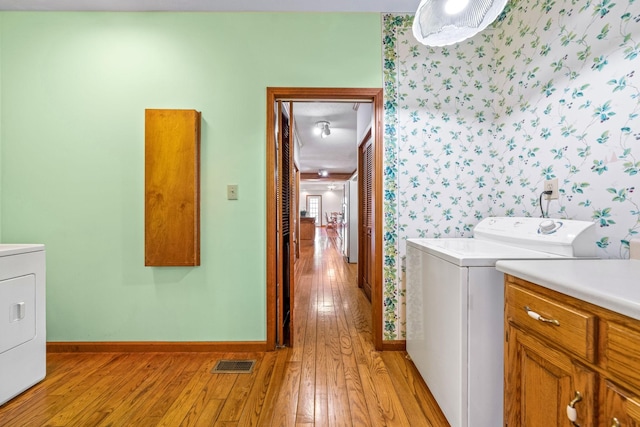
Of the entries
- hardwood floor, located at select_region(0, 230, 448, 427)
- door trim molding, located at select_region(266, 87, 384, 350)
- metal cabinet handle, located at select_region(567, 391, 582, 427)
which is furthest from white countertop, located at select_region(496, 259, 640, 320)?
door trim molding, located at select_region(266, 87, 384, 350)

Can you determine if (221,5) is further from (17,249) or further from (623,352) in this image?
(623,352)

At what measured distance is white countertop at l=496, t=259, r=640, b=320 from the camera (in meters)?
0.65

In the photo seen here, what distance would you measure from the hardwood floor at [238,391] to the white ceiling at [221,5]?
95.9 inches

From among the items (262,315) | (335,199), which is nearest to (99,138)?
(262,315)

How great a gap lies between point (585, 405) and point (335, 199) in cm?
1671

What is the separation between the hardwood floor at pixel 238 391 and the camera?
140cm

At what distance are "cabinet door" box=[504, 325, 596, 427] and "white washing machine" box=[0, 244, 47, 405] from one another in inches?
94.2

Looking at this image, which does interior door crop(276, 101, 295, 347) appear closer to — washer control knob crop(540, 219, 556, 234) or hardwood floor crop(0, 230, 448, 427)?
hardwood floor crop(0, 230, 448, 427)

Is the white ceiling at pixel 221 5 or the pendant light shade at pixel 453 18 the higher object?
the white ceiling at pixel 221 5

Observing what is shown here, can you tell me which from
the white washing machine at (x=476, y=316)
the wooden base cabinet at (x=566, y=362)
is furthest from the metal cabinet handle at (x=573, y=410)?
the white washing machine at (x=476, y=316)

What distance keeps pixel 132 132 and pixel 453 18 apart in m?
2.09

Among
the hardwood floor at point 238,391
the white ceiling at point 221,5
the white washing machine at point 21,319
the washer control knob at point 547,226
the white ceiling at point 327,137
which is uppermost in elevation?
the white ceiling at point 221,5

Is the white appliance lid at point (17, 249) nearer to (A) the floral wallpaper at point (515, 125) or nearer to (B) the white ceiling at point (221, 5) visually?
(B) the white ceiling at point (221, 5)

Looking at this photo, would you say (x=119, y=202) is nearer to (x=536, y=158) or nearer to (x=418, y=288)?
(x=418, y=288)
